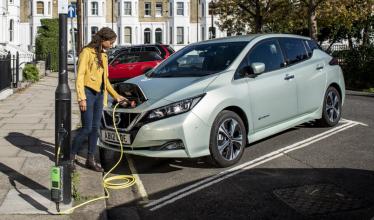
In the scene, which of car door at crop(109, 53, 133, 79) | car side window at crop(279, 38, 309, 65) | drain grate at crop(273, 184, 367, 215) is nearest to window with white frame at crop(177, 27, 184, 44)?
car door at crop(109, 53, 133, 79)

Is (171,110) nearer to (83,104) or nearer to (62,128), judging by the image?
(83,104)

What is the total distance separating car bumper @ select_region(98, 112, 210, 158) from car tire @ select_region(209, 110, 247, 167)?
14cm

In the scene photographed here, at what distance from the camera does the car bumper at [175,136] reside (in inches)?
242

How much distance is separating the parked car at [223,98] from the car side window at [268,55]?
15mm

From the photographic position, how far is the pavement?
5.06 meters

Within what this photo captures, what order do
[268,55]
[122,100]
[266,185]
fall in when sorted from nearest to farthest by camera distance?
[266,185], [122,100], [268,55]

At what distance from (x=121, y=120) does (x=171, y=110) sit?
69 cm

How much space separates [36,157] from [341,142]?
4.50 m

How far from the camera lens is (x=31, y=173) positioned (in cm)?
646

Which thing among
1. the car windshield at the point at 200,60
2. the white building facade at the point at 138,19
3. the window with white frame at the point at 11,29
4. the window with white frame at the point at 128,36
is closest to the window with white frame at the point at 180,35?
the white building facade at the point at 138,19

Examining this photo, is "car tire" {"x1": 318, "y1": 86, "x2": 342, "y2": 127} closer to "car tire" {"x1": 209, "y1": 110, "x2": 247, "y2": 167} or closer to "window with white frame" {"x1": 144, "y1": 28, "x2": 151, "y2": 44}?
"car tire" {"x1": 209, "y1": 110, "x2": 247, "y2": 167}

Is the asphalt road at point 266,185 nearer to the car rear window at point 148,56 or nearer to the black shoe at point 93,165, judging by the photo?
the black shoe at point 93,165

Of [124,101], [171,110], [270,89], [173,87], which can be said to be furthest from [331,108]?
[124,101]

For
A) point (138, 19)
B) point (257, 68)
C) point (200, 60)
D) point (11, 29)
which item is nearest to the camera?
point (257, 68)
